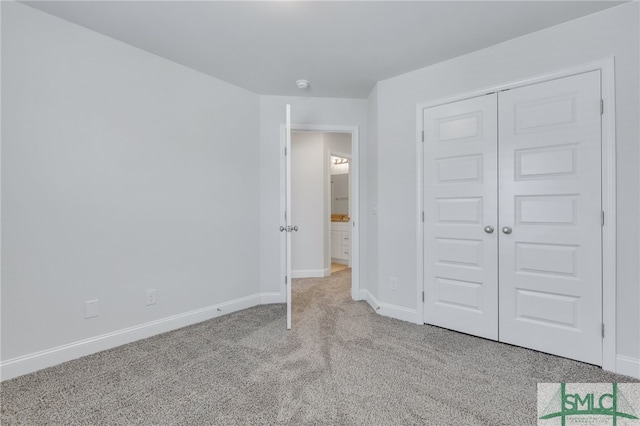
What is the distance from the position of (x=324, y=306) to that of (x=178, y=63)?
280cm

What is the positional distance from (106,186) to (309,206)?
293cm

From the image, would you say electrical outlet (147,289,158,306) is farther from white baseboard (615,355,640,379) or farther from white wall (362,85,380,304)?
white baseboard (615,355,640,379)

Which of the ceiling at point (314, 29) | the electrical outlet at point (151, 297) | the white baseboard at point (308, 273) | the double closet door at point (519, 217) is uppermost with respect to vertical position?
the ceiling at point (314, 29)

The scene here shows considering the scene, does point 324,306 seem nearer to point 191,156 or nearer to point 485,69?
point 191,156

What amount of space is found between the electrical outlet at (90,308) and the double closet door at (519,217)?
8.94 feet

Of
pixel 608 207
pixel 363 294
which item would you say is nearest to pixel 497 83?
pixel 608 207

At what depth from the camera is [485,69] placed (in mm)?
2455

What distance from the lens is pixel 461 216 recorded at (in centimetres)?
259

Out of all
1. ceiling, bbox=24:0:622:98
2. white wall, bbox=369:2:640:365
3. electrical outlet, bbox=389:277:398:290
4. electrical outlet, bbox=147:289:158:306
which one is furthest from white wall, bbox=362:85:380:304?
electrical outlet, bbox=147:289:158:306

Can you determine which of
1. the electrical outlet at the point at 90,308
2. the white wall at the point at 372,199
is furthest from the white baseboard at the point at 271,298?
the electrical outlet at the point at 90,308

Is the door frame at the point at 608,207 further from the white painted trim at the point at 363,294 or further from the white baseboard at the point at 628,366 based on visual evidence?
the white painted trim at the point at 363,294

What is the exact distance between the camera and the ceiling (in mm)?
1937

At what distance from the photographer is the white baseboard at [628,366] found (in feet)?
6.15

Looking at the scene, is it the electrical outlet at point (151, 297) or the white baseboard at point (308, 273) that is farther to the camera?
the white baseboard at point (308, 273)
